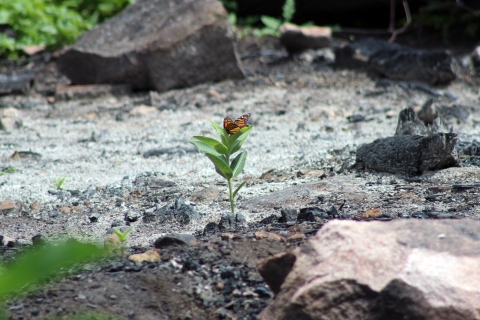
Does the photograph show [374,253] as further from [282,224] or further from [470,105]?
[470,105]

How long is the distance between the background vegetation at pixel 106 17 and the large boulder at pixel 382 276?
5855 millimetres

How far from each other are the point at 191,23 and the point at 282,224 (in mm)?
3908

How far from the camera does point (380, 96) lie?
18.3 ft

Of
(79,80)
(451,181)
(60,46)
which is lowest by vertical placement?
(451,181)

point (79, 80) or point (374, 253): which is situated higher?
point (79, 80)

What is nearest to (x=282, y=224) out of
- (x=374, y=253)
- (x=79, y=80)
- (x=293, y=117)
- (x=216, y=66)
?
(x=374, y=253)

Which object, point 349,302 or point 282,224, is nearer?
point 349,302

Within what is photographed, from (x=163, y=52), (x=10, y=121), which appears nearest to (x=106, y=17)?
(x=163, y=52)

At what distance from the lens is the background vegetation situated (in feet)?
24.4

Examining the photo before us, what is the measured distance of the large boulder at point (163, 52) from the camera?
5.83 metres

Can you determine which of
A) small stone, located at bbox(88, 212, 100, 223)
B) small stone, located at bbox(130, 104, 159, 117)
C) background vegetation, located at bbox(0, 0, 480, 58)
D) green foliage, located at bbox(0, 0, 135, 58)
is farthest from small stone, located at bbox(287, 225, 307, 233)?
green foliage, located at bbox(0, 0, 135, 58)

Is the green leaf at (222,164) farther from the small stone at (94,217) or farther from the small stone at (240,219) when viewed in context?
the small stone at (94,217)

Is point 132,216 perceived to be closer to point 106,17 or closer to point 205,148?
point 205,148

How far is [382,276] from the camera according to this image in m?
1.46
